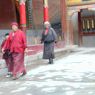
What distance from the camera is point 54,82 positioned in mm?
10203

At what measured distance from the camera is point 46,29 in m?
15.2

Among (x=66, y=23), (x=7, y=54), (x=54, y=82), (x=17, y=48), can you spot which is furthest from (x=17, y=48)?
(x=66, y=23)

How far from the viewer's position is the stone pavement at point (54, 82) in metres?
8.91

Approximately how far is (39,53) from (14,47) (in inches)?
255

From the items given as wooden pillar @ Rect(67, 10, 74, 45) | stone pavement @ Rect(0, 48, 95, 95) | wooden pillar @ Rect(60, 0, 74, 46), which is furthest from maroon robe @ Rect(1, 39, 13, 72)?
wooden pillar @ Rect(67, 10, 74, 45)

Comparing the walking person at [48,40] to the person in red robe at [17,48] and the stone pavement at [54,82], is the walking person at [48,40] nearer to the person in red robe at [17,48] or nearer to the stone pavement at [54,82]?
the stone pavement at [54,82]

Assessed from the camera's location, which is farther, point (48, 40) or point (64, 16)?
point (64, 16)

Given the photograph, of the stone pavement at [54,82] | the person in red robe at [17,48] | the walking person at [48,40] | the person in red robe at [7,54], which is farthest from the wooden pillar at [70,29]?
the person in red robe at [17,48]

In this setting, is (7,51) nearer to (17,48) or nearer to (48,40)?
(17,48)

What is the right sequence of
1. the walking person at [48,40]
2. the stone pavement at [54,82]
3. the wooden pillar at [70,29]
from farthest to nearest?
the wooden pillar at [70,29] → the walking person at [48,40] → the stone pavement at [54,82]

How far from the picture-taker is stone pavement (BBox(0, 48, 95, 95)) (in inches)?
351

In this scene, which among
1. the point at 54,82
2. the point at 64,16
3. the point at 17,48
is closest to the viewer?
the point at 54,82

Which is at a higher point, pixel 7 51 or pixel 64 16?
pixel 64 16

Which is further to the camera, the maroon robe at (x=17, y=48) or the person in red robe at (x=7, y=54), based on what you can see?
the person in red robe at (x=7, y=54)
